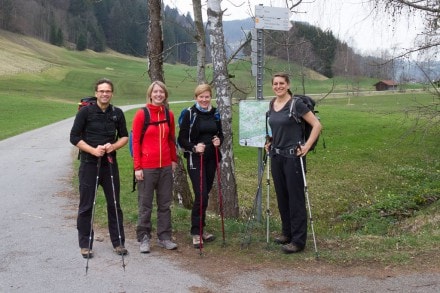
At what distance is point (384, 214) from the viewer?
11.7 metres

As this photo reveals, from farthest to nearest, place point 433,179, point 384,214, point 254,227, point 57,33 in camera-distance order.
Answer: point 57,33
point 433,179
point 384,214
point 254,227

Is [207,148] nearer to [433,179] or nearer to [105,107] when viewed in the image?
[105,107]

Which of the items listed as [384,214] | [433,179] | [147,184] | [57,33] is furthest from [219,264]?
[57,33]

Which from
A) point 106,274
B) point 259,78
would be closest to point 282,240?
point 106,274

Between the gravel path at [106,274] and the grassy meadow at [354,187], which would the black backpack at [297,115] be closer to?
the grassy meadow at [354,187]

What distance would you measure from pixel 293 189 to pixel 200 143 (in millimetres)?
1394

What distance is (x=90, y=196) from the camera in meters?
6.32

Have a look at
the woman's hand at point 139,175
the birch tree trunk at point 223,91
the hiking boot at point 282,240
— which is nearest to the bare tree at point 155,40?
the birch tree trunk at point 223,91

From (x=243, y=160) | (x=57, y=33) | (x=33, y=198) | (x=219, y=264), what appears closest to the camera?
(x=219, y=264)

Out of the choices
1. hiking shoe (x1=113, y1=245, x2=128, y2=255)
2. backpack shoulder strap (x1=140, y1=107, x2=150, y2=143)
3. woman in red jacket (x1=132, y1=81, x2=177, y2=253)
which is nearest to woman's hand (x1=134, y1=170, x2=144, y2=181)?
woman in red jacket (x1=132, y1=81, x2=177, y2=253)

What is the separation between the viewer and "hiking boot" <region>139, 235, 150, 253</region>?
6453mm

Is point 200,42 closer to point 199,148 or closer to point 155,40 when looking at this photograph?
point 155,40

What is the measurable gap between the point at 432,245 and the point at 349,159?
14.0m

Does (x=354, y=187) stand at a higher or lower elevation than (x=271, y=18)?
lower
